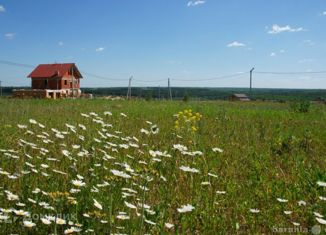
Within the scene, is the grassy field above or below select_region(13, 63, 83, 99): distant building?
below

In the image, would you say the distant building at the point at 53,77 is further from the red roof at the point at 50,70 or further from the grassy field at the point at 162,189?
the grassy field at the point at 162,189

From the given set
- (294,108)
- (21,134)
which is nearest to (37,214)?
(21,134)

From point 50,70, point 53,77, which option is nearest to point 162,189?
point 53,77

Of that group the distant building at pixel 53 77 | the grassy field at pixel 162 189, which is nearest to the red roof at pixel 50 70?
the distant building at pixel 53 77

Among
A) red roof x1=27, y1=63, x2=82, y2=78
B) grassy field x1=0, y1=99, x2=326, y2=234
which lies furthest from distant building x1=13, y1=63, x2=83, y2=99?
grassy field x1=0, y1=99, x2=326, y2=234

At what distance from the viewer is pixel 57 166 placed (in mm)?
4879

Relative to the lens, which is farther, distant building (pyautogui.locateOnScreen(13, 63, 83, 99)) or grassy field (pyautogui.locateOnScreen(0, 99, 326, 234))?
distant building (pyautogui.locateOnScreen(13, 63, 83, 99))

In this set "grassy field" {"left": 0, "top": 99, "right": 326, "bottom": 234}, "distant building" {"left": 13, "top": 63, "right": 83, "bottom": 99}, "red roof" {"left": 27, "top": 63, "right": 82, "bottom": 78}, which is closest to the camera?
"grassy field" {"left": 0, "top": 99, "right": 326, "bottom": 234}

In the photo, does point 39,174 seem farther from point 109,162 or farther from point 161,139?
point 161,139

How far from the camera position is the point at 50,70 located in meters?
56.6

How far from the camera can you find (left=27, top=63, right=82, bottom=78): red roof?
55.6m

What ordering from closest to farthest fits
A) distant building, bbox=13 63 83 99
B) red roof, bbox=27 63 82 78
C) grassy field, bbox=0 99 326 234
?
grassy field, bbox=0 99 326 234, distant building, bbox=13 63 83 99, red roof, bbox=27 63 82 78

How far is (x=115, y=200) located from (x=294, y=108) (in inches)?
611

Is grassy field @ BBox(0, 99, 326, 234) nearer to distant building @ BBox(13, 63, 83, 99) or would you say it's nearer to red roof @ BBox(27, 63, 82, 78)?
distant building @ BBox(13, 63, 83, 99)
